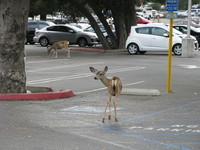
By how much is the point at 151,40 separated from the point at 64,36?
32.5ft

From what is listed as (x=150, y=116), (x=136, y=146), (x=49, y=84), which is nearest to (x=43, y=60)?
(x=49, y=84)

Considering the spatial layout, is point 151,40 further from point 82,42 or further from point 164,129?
point 164,129

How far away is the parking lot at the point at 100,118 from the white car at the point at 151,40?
937 cm

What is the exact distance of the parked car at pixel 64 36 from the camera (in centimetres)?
3738

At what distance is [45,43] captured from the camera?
38.2 m

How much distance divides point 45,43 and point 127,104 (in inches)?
1022

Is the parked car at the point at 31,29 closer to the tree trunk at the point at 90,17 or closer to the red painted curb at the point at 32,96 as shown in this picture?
the tree trunk at the point at 90,17

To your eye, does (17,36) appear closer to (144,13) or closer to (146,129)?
(146,129)

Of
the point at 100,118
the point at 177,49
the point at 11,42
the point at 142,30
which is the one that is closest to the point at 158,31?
the point at 142,30

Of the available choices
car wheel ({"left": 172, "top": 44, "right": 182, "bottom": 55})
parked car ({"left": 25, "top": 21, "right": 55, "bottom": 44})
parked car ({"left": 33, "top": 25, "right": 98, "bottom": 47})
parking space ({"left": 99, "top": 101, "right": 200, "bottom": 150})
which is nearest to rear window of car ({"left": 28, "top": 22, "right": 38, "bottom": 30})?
parked car ({"left": 25, "top": 21, "right": 55, "bottom": 44})

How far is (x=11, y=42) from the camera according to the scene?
1359 centimetres

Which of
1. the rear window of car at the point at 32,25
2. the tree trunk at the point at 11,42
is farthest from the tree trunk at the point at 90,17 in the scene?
the tree trunk at the point at 11,42

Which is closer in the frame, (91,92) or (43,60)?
(91,92)

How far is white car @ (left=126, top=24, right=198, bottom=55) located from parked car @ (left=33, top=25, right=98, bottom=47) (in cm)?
796
